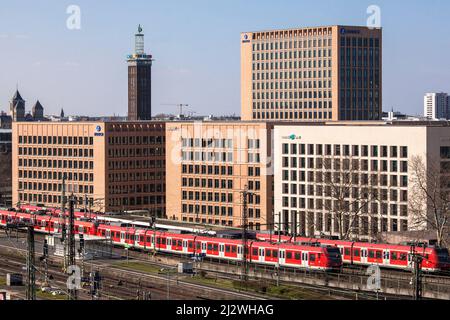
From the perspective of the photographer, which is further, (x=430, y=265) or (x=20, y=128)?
(x=20, y=128)

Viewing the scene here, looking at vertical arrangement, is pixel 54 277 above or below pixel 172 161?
below

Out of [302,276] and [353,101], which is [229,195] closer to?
[302,276]

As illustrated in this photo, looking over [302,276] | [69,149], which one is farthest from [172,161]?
[302,276]

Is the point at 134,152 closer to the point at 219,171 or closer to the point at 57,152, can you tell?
the point at 57,152

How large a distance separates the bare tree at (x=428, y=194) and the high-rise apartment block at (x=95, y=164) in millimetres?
46164

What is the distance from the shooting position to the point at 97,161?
112562 millimetres

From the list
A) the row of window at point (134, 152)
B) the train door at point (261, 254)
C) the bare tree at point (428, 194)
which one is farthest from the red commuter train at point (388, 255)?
the row of window at point (134, 152)

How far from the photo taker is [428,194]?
69.4m

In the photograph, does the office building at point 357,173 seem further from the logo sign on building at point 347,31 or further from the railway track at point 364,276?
the logo sign on building at point 347,31

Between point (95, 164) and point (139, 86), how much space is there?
72993 mm

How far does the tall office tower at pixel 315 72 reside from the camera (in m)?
146

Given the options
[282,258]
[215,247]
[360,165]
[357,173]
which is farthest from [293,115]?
[282,258]

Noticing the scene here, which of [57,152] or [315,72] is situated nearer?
[57,152]
